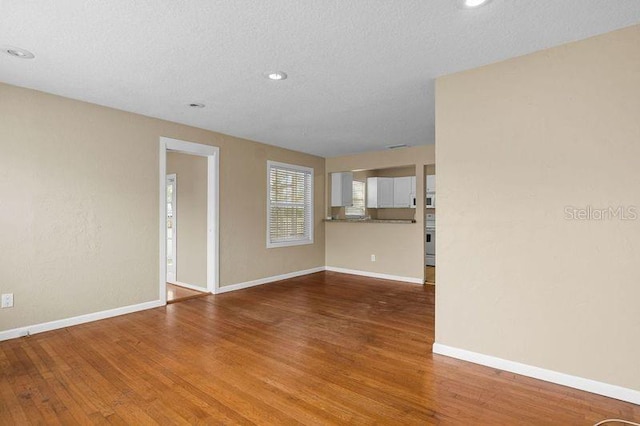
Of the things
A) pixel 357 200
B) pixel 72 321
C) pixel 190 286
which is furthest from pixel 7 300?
pixel 357 200

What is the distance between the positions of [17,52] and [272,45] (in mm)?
1913

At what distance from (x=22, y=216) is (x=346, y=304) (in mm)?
3645

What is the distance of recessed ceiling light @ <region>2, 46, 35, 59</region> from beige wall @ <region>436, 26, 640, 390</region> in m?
3.24

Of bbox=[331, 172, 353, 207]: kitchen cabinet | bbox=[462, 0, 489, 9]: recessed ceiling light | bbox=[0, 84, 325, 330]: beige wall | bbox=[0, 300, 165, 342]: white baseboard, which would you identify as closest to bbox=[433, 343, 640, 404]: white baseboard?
bbox=[462, 0, 489, 9]: recessed ceiling light

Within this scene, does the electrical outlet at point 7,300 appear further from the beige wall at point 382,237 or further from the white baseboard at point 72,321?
the beige wall at point 382,237

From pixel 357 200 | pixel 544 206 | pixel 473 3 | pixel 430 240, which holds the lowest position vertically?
pixel 430 240

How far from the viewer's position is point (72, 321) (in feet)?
11.3

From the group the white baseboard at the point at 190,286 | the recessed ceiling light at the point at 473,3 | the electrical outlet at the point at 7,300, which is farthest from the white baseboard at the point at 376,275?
the electrical outlet at the point at 7,300

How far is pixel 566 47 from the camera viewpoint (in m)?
2.27

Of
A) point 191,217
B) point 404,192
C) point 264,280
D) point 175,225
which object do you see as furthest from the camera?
point 404,192

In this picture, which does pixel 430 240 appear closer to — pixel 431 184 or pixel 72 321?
pixel 431 184

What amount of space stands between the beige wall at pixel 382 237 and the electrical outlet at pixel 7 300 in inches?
195

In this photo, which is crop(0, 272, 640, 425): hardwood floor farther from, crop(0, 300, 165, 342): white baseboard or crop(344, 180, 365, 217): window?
crop(344, 180, 365, 217): window

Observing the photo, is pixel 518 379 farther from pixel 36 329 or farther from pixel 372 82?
pixel 36 329
